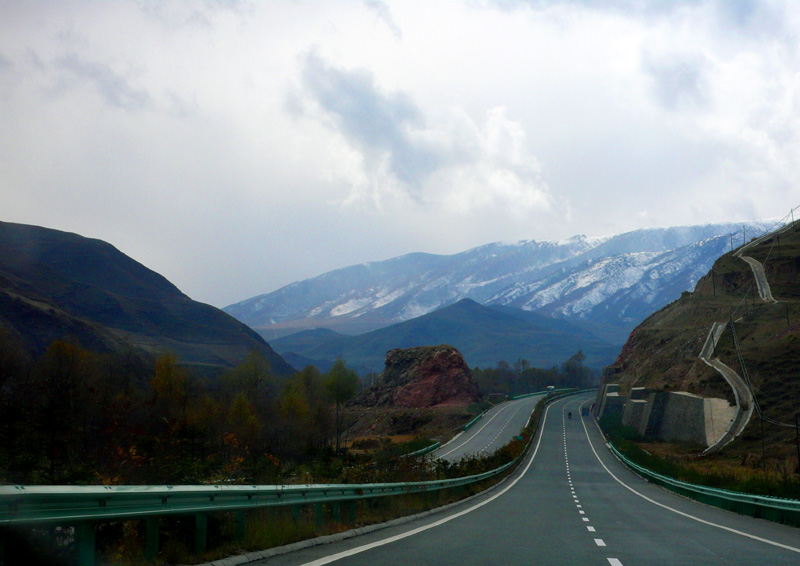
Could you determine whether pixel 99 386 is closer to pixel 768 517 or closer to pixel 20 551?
Result: pixel 768 517

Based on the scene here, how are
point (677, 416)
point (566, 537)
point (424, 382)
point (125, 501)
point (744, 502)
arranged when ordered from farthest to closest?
point (424, 382)
point (677, 416)
point (744, 502)
point (566, 537)
point (125, 501)

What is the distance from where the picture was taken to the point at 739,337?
85.5 m

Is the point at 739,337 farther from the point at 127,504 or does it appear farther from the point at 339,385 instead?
the point at 127,504

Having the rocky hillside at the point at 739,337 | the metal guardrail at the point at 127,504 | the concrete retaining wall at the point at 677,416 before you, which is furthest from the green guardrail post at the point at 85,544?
the concrete retaining wall at the point at 677,416

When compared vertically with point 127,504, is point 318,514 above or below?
below

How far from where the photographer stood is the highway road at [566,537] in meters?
11.4

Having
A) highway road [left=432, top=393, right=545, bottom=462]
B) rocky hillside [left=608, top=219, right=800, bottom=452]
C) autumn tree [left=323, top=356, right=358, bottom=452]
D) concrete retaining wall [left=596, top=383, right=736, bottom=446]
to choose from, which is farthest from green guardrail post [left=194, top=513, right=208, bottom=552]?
autumn tree [left=323, top=356, right=358, bottom=452]

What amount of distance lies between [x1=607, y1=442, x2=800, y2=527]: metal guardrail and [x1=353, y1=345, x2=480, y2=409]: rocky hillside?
96024mm

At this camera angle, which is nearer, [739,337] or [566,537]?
[566,537]

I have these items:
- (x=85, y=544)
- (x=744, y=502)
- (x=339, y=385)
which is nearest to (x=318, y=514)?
(x=85, y=544)

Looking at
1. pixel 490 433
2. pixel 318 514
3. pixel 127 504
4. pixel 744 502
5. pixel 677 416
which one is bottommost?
pixel 490 433

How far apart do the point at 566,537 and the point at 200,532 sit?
28.5ft

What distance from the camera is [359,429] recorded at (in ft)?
410

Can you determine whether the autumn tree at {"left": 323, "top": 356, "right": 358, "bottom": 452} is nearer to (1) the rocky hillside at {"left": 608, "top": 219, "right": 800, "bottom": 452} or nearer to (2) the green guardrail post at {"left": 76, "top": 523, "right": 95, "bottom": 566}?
(1) the rocky hillside at {"left": 608, "top": 219, "right": 800, "bottom": 452}
